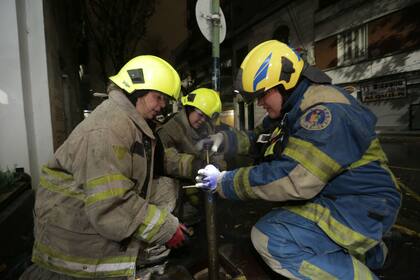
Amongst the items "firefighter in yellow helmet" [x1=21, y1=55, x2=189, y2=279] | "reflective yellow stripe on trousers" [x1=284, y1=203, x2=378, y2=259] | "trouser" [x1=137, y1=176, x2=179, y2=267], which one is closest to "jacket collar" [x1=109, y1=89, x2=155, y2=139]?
"firefighter in yellow helmet" [x1=21, y1=55, x2=189, y2=279]

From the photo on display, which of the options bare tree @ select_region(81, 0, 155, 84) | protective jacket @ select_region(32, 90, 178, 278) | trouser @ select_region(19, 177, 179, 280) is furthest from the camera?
bare tree @ select_region(81, 0, 155, 84)

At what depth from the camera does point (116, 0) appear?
12969 millimetres

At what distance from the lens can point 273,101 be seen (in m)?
2.32

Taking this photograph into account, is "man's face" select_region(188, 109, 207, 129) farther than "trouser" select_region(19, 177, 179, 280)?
Yes

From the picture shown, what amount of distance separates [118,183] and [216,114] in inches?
121

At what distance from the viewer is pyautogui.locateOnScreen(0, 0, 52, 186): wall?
3.59 metres

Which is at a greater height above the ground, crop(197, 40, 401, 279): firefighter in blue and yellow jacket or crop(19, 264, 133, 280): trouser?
crop(197, 40, 401, 279): firefighter in blue and yellow jacket

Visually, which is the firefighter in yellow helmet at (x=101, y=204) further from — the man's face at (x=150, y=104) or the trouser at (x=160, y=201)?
the trouser at (x=160, y=201)

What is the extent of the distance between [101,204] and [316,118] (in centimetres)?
155

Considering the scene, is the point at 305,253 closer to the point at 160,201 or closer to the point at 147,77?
the point at 160,201

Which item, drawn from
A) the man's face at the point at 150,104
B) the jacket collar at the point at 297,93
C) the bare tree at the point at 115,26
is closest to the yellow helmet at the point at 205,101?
the man's face at the point at 150,104

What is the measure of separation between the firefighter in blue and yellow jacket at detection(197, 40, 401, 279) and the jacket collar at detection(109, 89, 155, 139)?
0.65 m

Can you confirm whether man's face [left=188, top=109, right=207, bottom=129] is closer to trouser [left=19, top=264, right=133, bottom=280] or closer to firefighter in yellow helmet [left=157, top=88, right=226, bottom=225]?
firefighter in yellow helmet [left=157, top=88, right=226, bottom=225]

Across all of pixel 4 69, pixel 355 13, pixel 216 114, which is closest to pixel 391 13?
pixel 355 13
